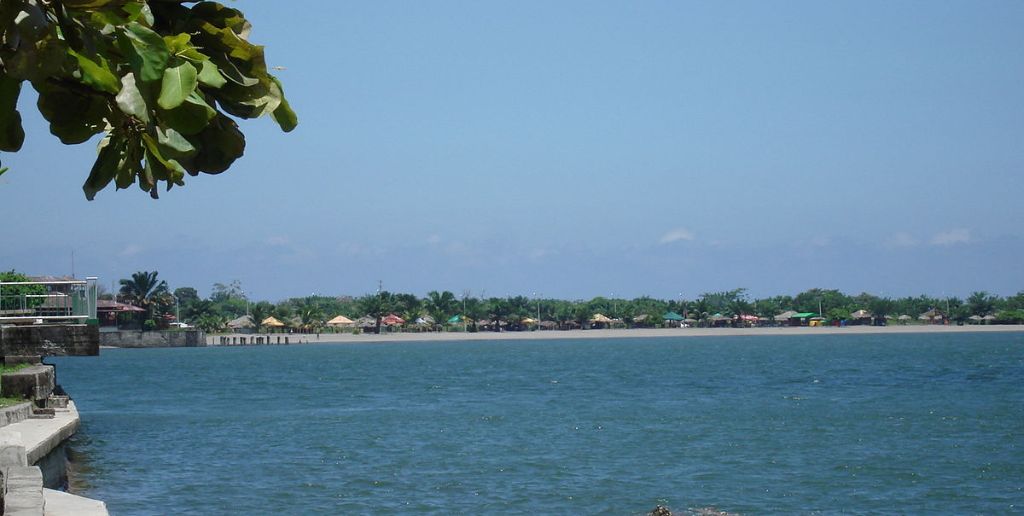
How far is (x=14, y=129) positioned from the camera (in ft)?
9.48

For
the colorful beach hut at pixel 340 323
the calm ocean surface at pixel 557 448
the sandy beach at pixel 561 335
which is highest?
the colorful beach hut at pixel 340 323

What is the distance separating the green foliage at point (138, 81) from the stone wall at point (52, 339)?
19139mm

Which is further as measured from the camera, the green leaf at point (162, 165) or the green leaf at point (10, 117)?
the green leaf at point (162, 165)

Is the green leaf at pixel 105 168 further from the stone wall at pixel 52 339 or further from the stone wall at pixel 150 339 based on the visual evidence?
the stone wall at pixel 150 339

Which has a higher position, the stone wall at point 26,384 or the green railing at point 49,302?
the green railing at point 49,302

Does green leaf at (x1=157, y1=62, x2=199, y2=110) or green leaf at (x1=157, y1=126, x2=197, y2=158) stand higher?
green leaf at (x1=157, y1=62, x2=199, y2=110)

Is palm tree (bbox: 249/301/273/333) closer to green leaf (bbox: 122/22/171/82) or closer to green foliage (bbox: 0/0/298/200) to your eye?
green foliage (bbox: 0/0/298/200)

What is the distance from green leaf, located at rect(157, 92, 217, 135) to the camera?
108 inches

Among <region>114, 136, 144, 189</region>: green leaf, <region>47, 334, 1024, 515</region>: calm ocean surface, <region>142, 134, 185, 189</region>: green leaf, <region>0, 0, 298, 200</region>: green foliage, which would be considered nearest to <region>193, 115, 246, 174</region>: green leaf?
<region>0, 0, 298, 200</region>: green foliage

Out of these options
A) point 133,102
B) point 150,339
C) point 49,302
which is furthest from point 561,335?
point 133,102

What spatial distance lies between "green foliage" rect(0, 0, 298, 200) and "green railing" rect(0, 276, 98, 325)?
19.8 metres

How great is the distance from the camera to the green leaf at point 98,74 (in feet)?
9.12

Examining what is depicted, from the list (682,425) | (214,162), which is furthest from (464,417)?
(214,162)

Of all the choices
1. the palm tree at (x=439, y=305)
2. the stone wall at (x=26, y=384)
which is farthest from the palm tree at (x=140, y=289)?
the stone wall at (x=26, y=384)
